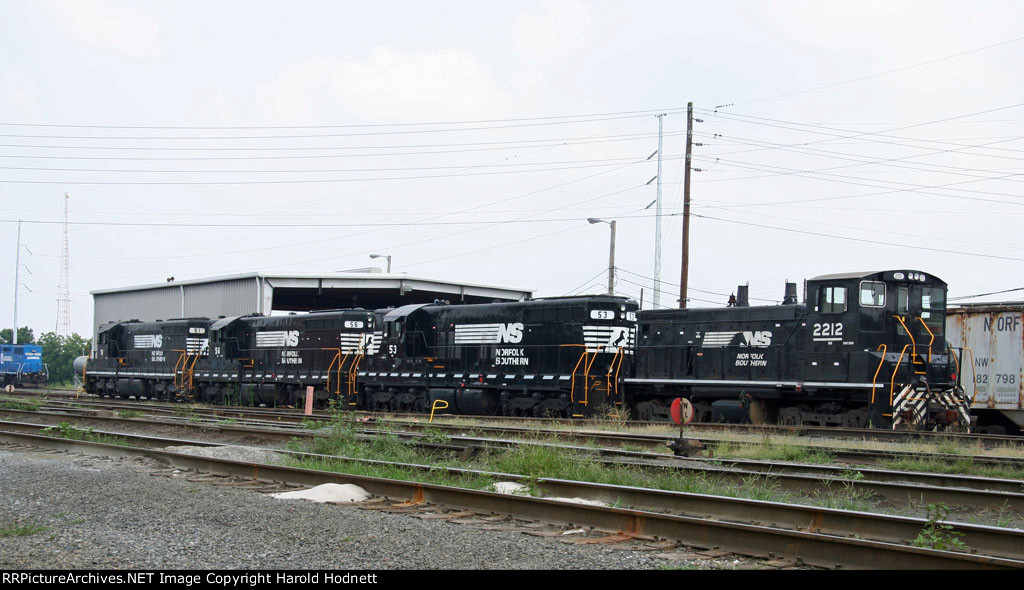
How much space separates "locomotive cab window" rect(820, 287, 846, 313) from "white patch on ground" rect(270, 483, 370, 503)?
11.8m

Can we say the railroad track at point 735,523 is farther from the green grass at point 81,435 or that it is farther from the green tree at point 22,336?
the green tree at point 22,336

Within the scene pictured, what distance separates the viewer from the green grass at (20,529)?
7379 mm

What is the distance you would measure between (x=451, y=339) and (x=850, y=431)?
1152 centimetres

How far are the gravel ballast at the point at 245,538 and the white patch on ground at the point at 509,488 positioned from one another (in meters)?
1.56

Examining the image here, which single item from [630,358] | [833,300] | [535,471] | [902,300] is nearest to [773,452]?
[535,471]

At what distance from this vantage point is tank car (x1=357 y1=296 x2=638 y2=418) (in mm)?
21938

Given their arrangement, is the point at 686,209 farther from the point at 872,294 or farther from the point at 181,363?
the point at 181,363

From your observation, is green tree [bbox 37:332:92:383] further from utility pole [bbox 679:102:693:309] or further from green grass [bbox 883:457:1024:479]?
green grass [bbox 883:457:1024:479]

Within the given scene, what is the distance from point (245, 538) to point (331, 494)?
2652 millimetres

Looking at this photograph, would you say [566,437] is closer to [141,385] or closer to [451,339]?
[451,339]

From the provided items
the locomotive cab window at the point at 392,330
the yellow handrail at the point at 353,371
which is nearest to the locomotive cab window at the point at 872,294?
the locomotive cab window at the point at 392,330

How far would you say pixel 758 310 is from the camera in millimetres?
20312

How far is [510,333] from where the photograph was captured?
928 inches

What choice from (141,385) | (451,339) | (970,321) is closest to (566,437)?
(451,339)
